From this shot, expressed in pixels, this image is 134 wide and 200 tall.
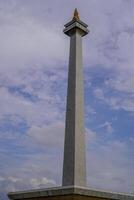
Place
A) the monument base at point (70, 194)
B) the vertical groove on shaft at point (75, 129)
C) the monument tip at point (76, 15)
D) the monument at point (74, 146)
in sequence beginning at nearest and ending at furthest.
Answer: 1. the monument base at point (70, 194)
2. the monument at point (74, 146)
3. the vertical groove on shaft at point (75, 129)
4. the monument tip at point (76, 15)

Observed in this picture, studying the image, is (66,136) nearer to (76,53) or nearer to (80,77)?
(80,77)

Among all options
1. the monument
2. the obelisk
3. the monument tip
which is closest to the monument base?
the monument

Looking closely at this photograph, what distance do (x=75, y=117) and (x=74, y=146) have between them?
5.22 feet

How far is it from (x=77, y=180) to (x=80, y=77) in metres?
5.77

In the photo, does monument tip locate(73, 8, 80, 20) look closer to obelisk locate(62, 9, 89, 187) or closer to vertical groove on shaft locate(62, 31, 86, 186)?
obelisk locate(62, 9, 89, 187)

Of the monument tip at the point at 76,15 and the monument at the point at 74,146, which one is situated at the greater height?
the monument tip at the point at 76,15

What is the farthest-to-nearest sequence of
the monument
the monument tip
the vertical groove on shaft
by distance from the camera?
the monument tip < the vertical groove on shaft < the monument

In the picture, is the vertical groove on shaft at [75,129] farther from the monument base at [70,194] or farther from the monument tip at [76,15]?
the monument base at [70,194]

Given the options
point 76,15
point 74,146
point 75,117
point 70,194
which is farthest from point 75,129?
point 76,15

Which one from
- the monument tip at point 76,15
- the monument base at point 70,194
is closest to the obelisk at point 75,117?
the monument tip at point 76,15

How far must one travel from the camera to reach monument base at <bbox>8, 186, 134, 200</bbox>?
43.1ft

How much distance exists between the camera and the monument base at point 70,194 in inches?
517

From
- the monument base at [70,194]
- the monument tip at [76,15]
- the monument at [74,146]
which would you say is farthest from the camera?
the monument tip at [76,15]

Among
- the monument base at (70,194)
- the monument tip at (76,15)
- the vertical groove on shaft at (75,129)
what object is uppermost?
the monument tip at (76,15)
